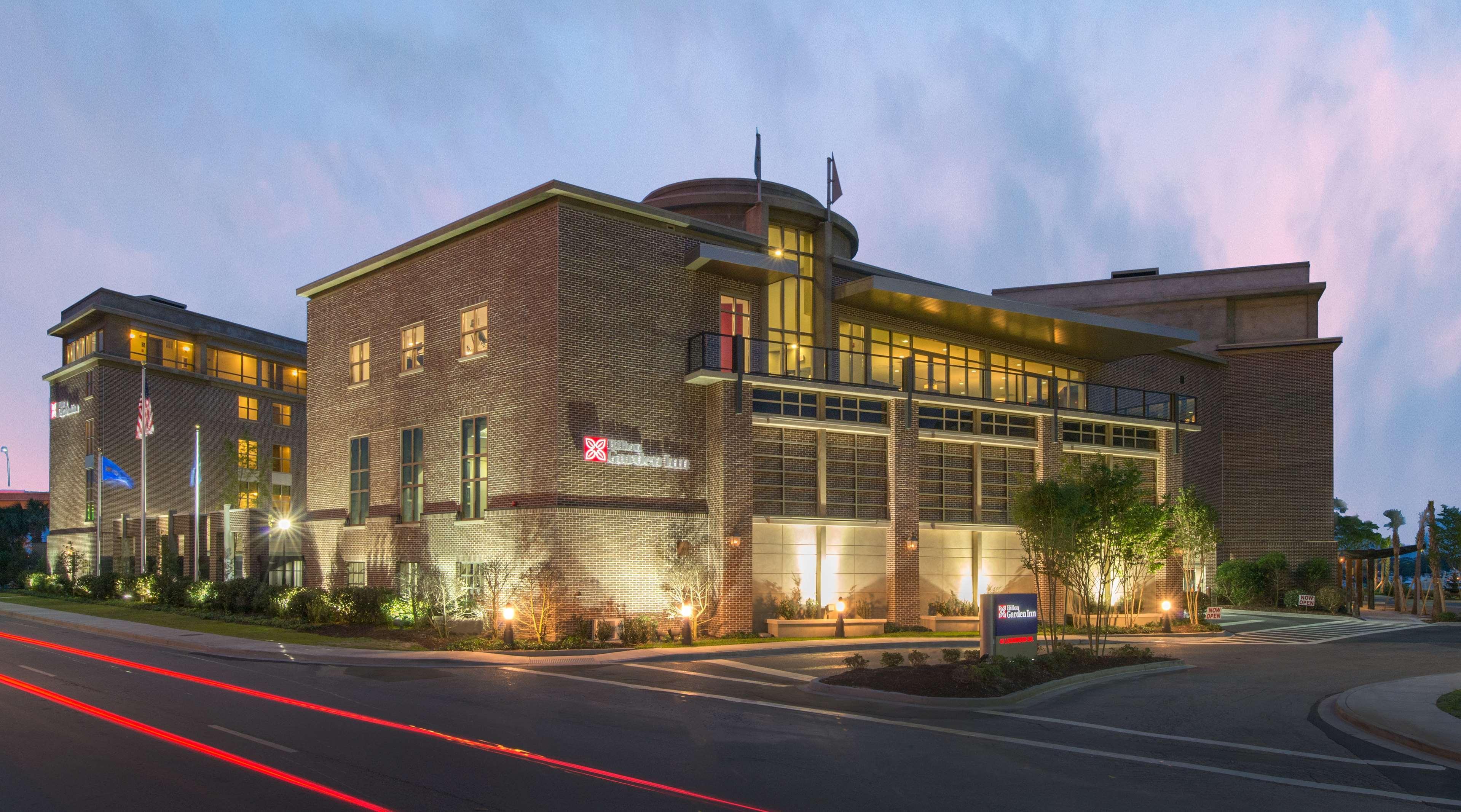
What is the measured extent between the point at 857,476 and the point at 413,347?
16458 millimetres

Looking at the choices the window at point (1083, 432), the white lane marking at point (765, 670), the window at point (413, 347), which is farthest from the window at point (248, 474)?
the window at point (1083, 432)

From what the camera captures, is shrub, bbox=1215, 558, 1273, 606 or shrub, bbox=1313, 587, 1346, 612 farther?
shrub, bbox=1215, 558, 1273, 606

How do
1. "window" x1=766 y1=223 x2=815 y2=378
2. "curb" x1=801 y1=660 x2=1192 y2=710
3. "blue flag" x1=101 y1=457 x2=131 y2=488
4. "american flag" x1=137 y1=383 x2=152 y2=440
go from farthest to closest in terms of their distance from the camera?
"blue flag" x1=101 y1=457 x2=131 y2=488 → "american flag" x1=137 y1=383 x2=152 y2=440 → "window" x1=766 y1=223 x2=815 y2=378 → "curb" x1=801 y1=660 x2=1192 y2=710

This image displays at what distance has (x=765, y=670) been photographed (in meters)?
24.4

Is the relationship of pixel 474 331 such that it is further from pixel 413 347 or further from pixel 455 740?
pixel 455 740

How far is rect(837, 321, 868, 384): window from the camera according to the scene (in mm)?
36656

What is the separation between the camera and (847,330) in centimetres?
4003

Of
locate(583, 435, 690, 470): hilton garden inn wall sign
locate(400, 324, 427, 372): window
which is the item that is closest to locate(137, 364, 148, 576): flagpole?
locate(400, 324, 427, 372): window

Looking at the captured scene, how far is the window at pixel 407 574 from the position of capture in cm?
3466

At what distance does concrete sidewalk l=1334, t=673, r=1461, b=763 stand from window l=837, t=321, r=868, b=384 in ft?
60.5

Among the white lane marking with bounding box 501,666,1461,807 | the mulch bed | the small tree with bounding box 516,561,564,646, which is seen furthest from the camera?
the small tree with bounding box 516,561,564,646

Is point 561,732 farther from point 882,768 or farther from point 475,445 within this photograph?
point 475,445

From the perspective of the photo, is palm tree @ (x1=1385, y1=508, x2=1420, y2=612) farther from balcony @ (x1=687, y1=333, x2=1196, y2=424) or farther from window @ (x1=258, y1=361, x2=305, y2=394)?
window @ (x1=258, y1=361, x2=305, y2=394)

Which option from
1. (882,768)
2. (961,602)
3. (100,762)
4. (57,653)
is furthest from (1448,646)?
(57,653)
